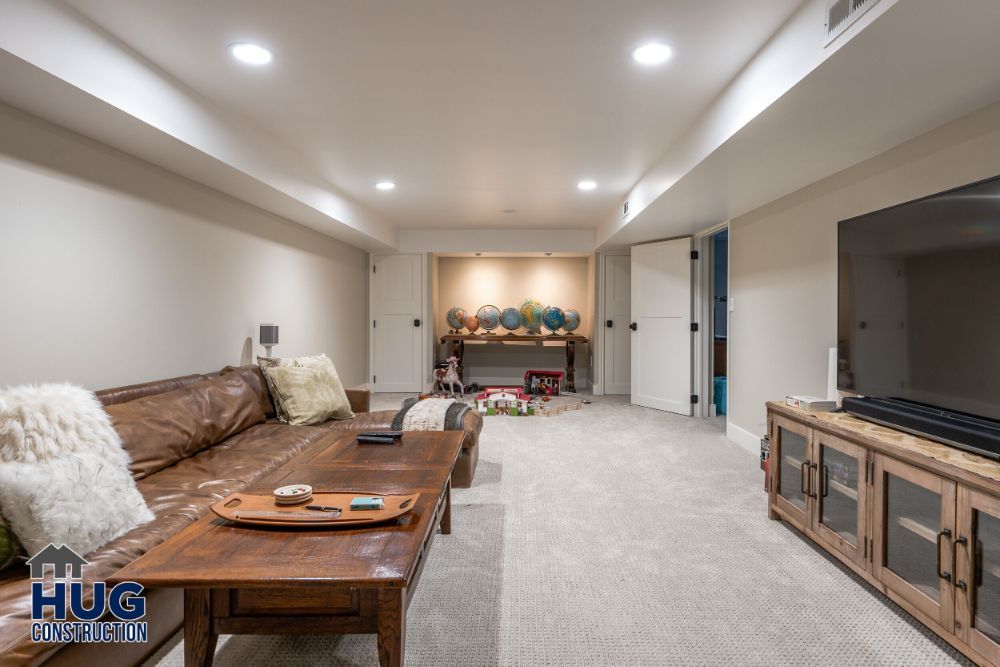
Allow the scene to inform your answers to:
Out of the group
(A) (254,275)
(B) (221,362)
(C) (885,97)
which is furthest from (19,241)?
(C) (885,97)

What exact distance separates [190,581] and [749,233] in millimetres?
4120

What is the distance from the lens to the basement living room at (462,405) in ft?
4.69

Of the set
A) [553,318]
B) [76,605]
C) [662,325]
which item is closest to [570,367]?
[553,318]

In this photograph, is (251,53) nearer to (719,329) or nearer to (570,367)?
(570,367)

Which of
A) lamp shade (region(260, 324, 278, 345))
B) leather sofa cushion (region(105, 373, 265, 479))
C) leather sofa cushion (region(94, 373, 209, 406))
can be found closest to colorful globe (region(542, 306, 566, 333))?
lamp shade (region(260, 324, 278, 345))

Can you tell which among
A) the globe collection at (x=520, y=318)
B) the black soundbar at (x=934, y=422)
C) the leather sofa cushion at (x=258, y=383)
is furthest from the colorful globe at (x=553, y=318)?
the black soundbar at (x=934, y=422)

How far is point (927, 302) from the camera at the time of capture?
187 centimetres

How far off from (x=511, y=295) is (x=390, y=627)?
21.1 ft

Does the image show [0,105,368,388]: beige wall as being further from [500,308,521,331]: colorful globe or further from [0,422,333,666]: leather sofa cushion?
[500,308,521,331]: colorful globe

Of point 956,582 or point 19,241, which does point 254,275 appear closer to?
point 19,241

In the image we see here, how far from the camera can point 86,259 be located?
2.46 metres

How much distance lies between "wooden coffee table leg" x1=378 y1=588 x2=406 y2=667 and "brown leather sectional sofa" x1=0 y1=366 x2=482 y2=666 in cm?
71

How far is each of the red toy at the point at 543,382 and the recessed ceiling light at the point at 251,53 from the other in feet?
15.8

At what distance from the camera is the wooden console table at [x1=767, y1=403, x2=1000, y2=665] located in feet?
4.77
